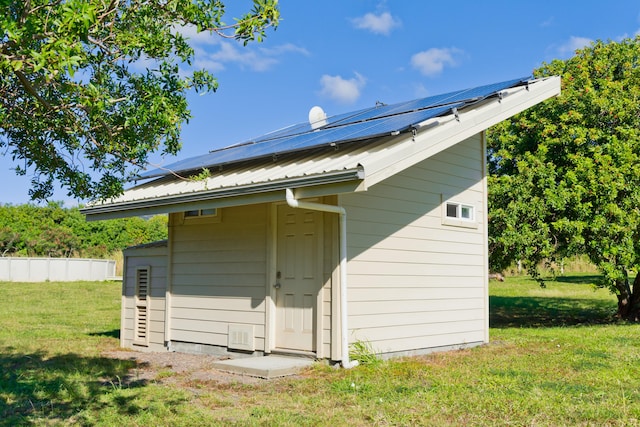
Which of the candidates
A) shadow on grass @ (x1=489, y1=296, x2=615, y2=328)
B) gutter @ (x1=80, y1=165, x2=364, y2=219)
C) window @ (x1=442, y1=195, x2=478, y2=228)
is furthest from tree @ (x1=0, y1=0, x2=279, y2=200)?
shadow on grass @ (x1=489, y1=296, x2=615, y2=328)

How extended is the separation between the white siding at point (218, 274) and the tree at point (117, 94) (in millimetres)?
3107

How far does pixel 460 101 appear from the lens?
29.9 ft

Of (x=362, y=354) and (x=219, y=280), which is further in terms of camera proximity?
(x=219, y=280)

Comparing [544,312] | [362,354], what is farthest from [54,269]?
[362,354]

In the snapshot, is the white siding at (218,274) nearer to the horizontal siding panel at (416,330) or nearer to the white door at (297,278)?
the white door at (297,278)

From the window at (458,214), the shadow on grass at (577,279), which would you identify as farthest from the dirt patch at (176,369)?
the shadow on grass at (577,279)

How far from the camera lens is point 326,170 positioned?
6867 mm

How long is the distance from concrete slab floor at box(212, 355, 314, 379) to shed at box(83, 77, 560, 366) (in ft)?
0.66

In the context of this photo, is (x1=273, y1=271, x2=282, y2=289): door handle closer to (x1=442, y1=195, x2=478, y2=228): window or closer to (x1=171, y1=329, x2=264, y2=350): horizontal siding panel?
(x1=171, y1=329, x2=264, y2=350): horizontal siding panel

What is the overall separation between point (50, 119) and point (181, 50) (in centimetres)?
132

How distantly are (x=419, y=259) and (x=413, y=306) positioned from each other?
0.73 metres

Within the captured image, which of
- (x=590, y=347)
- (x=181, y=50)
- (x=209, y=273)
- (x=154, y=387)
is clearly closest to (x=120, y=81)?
(x=181, y=50)

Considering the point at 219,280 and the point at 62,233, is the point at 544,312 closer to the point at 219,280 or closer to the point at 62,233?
the point at 219,280

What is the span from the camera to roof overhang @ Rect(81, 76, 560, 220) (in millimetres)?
6785
